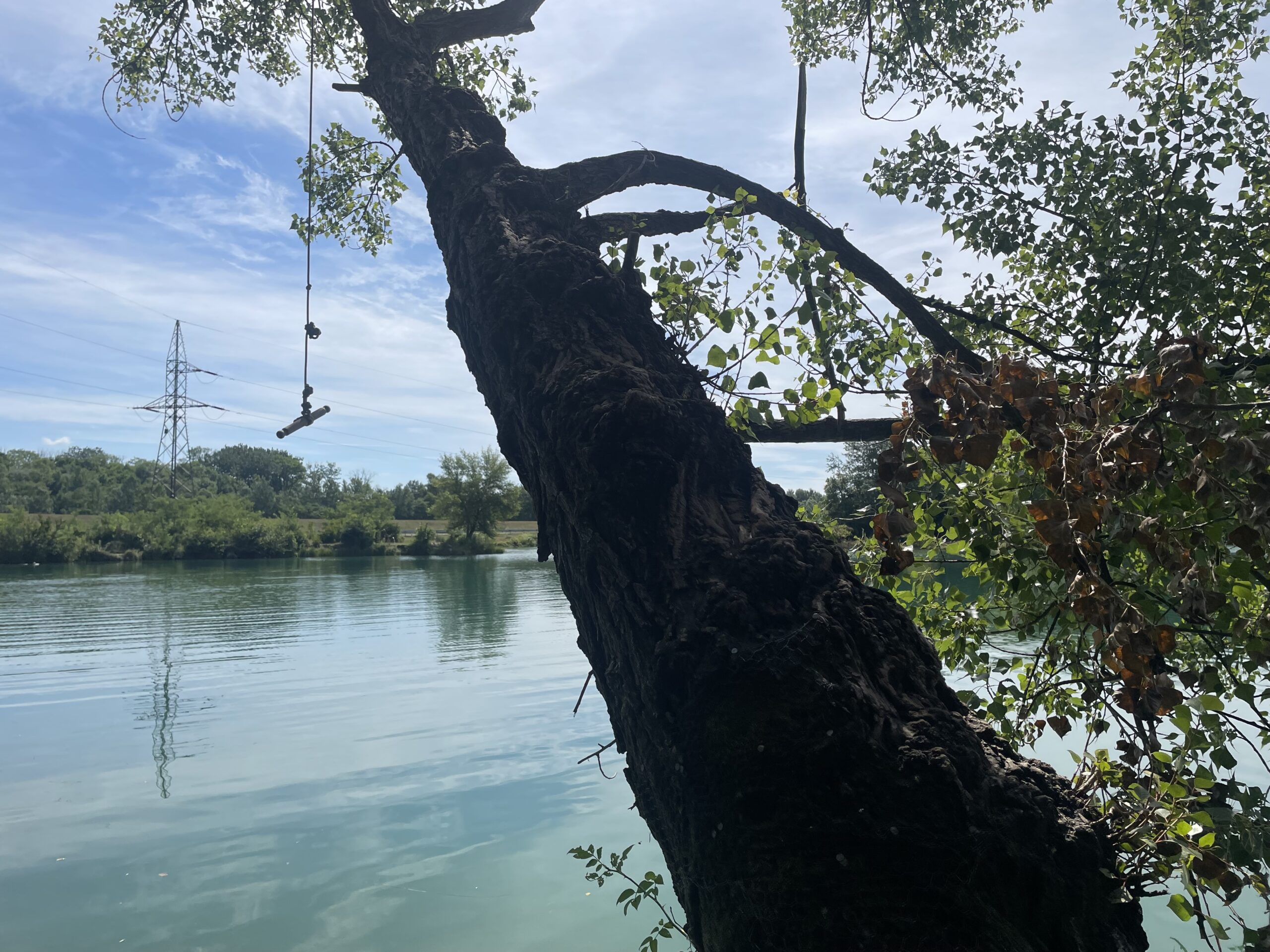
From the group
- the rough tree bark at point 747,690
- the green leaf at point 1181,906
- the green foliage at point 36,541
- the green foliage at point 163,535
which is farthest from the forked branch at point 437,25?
the green foliage at point 36,541

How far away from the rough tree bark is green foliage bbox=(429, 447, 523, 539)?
266 feet

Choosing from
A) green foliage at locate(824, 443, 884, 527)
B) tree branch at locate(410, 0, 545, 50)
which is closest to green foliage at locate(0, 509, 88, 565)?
green foliage at locate(824, 443, 884, 527)

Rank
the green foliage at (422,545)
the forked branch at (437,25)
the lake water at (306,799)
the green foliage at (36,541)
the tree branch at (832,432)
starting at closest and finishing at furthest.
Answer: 1. the tree branch at (832,432)
2. the forked branch at (437,25)
3. the lake water at (306,799)
4. the green foliage at (36,541)
5. the green foliage at (422,545)

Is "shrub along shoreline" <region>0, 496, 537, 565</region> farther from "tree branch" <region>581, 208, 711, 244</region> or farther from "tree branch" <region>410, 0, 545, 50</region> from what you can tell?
"tree branch" <region>581, 208, 711, 244</region>

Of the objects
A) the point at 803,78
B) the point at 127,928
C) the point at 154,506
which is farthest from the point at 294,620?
the point at 154,506

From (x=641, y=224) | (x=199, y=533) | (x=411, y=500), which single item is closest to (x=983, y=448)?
(x=641, y=224)

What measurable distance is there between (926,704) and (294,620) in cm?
3077

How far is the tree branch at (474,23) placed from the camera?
3.54 metres

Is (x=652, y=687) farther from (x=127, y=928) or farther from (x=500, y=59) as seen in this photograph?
(x=127, y=928)

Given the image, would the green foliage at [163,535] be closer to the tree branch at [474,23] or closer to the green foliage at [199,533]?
the green foliage at [199,533]

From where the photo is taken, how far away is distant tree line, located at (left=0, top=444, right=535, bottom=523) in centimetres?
8356

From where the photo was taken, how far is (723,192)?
301 centimetres

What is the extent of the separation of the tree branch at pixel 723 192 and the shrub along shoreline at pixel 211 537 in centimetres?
7214

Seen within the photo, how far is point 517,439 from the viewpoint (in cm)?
219
